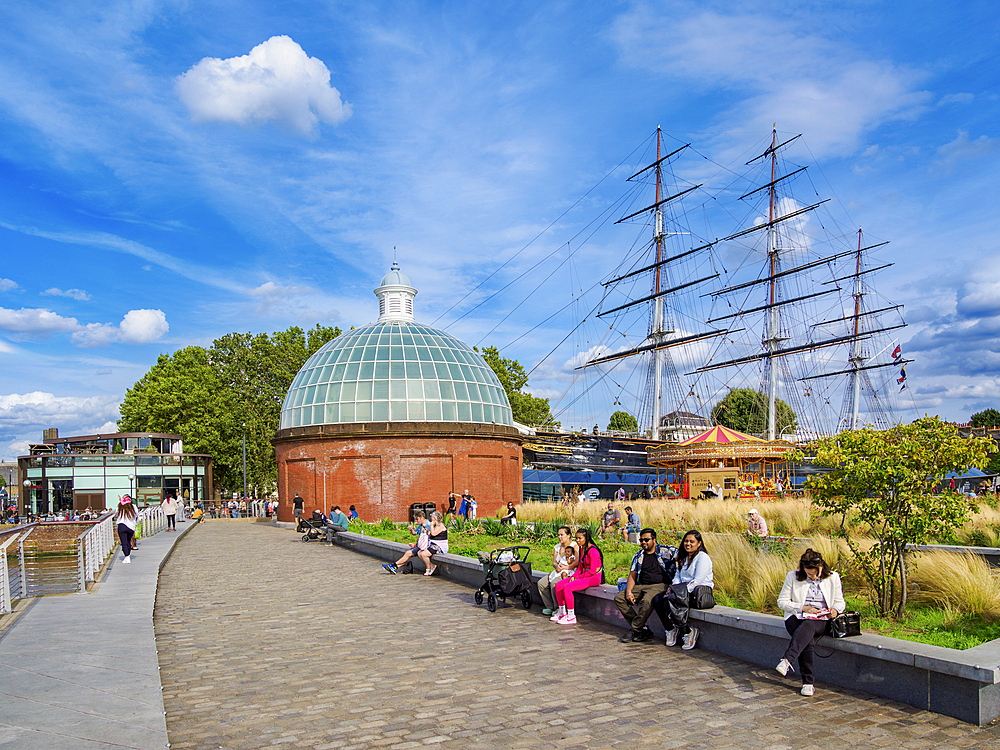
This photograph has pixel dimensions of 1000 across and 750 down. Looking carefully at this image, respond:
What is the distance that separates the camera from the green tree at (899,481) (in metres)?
7.81

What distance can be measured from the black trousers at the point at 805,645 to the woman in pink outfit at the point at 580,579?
A: 3.70 metres

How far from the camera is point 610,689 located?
689 centimetres

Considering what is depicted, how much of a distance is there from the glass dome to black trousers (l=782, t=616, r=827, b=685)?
2739 cm

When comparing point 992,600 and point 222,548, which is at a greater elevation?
point 992,600

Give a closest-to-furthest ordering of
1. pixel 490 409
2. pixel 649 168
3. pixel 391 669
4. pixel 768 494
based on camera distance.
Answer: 1. pixel 391 669
2. pixel 768 494
3. pixel 490 409
4. pixel 649 168

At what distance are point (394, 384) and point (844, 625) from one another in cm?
2891

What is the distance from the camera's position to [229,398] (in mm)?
54531

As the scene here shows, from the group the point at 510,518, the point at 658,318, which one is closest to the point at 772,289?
the point at 658,318

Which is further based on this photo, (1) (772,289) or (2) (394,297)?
(1) (772,289)

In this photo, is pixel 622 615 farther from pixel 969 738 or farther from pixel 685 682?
pixel 969 738

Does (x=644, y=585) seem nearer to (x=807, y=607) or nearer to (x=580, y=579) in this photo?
(x=580, y=579)

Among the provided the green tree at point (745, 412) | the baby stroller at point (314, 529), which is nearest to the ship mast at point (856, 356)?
the green tree at point (745, 412)

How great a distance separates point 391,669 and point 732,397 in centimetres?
9365

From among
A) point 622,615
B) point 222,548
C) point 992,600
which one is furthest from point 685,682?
point 222,548
